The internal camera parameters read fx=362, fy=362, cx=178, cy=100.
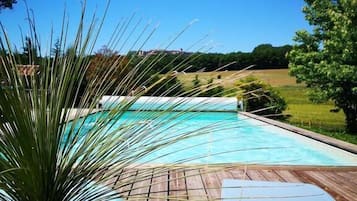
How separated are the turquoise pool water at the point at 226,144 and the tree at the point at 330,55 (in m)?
2.43

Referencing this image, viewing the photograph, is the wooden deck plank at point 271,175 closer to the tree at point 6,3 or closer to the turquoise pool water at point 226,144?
the turquoise pool water at point 226,144

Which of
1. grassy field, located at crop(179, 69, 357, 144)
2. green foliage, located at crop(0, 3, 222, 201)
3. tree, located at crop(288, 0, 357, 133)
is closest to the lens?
green foliage, located at crop(0, 3, 222, 201)

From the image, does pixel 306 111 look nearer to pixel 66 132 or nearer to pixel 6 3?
pixel 6 3

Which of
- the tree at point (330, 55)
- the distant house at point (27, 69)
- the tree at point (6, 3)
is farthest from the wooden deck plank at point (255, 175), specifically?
the tree at point (6, 3)

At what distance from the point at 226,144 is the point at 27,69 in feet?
19.8

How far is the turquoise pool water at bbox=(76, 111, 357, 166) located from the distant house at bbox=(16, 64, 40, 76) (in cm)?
20

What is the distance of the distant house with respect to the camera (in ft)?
3.22

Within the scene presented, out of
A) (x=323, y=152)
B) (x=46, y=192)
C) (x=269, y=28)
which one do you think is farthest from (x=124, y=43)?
(x=269, y=28)

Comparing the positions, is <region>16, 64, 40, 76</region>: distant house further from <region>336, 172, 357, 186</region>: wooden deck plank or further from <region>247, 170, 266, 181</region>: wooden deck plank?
<region>336, 172, 357, 186</region>: wooden deck plank

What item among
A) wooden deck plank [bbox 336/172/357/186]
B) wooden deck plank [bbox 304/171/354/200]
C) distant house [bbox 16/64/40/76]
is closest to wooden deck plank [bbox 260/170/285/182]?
wooden deck plank [bbox 304/171/354/200]

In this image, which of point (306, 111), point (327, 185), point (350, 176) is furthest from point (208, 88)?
point (306, 111)

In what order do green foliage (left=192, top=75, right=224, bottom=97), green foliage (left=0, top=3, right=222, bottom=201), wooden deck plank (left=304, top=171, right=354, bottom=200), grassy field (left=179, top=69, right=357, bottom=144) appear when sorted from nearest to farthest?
green foliage (left=0, top=3, right=222, bottom=201)
green foliage (left=192, top=75, right=224, bottom=97)
wooden deck plank (left=304, top=171, right=354, bottom=200)
grassy field (left=179, top=69, right=357, bottom=144)

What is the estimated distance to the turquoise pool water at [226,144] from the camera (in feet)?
3.01

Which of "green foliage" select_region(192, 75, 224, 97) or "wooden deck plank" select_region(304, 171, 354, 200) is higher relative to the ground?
"green foliage" select_region(192, 75, 224, 97)
